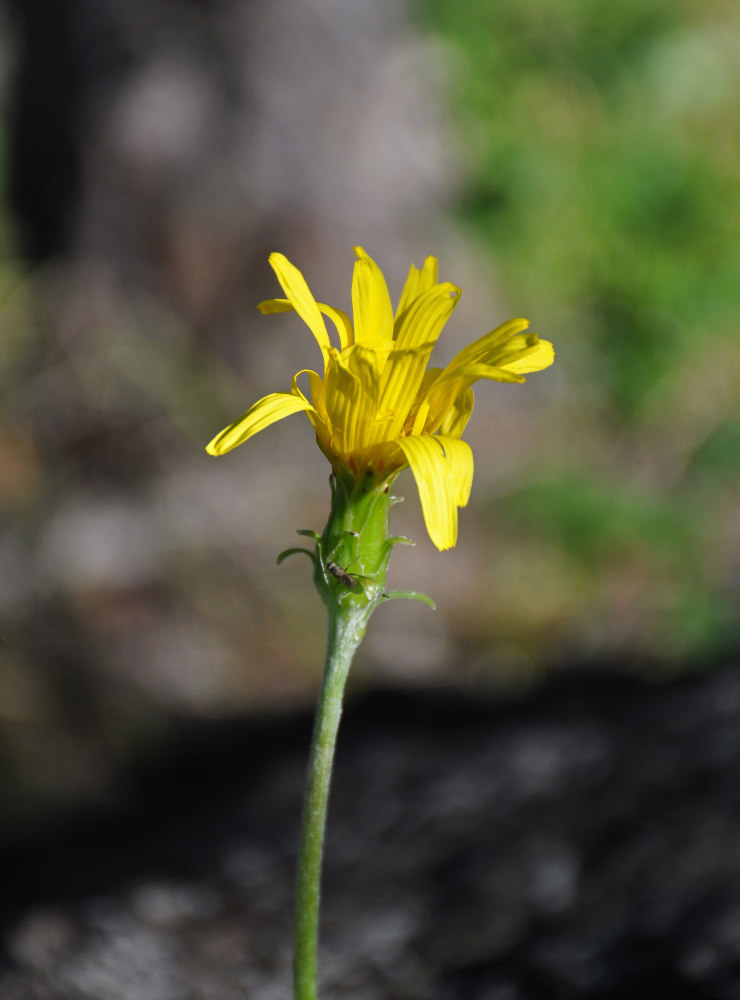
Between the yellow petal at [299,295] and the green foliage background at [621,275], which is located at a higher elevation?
the green foliage background at [621,275]

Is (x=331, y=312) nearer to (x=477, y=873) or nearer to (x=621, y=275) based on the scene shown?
(x=477, y=873)

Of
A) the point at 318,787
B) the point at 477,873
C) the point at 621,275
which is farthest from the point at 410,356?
the point at 621,275

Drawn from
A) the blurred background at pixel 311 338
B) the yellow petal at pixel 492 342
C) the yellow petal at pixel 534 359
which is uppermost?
the blurred background at pixel 311 338

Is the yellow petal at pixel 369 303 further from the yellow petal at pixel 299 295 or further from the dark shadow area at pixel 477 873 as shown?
the dark shadow area at pixel 477 873

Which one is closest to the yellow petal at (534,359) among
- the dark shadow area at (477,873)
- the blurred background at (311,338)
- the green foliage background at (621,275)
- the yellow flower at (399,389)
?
the yellow flower at (399,389)

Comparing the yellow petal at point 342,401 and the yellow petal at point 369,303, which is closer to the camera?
the yellow petal at point 342,401

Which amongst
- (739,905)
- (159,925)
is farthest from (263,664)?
(739,905)

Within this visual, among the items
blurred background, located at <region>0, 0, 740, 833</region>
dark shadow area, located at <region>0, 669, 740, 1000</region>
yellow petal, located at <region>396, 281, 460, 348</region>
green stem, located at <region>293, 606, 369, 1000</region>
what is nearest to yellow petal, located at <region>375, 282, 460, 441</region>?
yellow petal, located at <region>396, 281, 460, 348</region>

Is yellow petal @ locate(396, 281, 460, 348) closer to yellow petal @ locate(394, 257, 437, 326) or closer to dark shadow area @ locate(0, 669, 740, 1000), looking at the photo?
yellow petal @ locate(394, 257, 437, 326)
